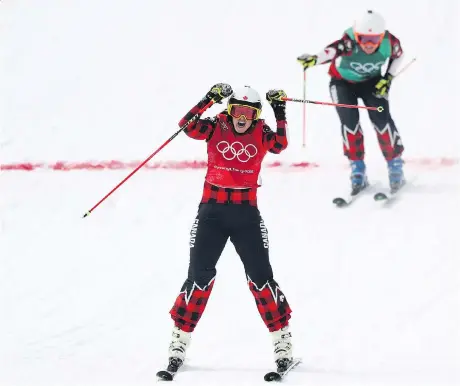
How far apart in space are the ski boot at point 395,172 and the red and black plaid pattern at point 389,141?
5 centimetres

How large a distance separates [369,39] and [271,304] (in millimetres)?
3534

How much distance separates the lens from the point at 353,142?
10.1 metres

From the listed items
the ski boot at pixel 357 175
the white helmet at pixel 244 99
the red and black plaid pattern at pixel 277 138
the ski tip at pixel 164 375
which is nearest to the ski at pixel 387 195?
the ski boot at pixel 357 175

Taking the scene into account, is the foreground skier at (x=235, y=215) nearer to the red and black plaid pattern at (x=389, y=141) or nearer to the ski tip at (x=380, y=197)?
the ski tip at (x=380, y=197)

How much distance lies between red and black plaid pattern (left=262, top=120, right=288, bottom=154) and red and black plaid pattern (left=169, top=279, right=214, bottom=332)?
3.40 ft

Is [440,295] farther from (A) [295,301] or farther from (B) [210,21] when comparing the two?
(B) [210,21]

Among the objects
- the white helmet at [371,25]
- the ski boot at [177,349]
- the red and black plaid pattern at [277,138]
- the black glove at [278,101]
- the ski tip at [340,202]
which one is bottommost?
the ski boot at [177,349]

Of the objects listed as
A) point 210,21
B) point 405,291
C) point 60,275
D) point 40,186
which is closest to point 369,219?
point 405,291

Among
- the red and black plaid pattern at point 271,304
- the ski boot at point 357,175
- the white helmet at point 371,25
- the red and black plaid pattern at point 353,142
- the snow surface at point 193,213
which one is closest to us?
the red and black plaid pattern at point 271,304

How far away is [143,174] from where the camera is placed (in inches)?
447

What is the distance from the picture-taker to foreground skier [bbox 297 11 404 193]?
9602 millimetres

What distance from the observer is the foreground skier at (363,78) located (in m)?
9.60

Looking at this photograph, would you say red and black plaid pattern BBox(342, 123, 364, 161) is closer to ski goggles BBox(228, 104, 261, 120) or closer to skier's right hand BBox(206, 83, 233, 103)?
ski goggles BBox(228, 104, 261, 120)

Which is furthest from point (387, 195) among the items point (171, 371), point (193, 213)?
point (171, 371)
